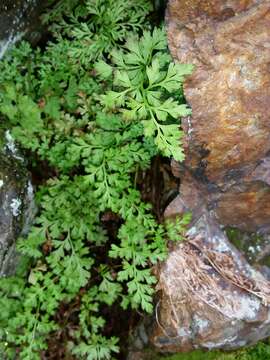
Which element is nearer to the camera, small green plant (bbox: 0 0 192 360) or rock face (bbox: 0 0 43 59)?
small green plant (bbox: 0 0 192 360)

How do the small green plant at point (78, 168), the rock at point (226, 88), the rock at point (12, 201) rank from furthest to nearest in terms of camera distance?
the rock at point (12, 201) < the small green plant at point (78, 168) < the rock at point (226, 88)

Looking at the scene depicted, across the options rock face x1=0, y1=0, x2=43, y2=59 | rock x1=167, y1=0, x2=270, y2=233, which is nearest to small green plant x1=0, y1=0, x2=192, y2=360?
rock face x1=0, y1=0, x2=43, y2=59

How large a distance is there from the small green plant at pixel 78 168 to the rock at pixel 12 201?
12 cm

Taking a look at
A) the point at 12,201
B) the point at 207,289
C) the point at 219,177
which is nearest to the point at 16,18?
the point at 12,201

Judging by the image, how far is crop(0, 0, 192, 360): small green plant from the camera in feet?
10.8

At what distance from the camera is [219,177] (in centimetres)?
342

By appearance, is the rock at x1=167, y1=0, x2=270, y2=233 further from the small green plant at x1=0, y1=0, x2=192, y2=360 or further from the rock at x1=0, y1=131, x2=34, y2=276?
the rock at x1=0, y1=131, x2=34, y2=276

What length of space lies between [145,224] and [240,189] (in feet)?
2.52

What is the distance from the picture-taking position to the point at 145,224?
11.2 ft

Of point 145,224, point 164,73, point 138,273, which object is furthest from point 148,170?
point 164,73

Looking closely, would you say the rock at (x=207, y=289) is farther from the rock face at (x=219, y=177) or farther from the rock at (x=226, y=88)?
the rock at (x=226, y=88)

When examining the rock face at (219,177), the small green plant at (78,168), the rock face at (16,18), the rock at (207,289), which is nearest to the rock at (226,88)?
the rock face at (219,177)

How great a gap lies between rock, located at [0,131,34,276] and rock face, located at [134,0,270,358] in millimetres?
1172

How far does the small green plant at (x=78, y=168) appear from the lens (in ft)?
10.8
